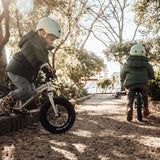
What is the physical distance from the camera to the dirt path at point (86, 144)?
7.68ft

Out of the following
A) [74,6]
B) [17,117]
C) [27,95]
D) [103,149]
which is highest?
[74,6]

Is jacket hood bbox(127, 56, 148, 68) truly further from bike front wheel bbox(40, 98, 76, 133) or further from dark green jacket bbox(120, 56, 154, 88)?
bike front wheel bbox(40, 98, 76, 133)

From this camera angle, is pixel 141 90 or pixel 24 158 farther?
pixel 141 90

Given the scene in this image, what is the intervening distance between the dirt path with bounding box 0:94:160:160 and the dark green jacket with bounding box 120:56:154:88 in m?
1.01

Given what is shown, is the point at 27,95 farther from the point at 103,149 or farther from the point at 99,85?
the point at 99,85

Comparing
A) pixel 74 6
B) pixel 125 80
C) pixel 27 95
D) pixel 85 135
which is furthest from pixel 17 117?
pixel 74 6

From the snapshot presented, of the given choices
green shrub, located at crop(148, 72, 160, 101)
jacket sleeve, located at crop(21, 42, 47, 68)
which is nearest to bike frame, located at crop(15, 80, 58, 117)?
jacket sleeve, located at crop(21, 42, 47, 68)

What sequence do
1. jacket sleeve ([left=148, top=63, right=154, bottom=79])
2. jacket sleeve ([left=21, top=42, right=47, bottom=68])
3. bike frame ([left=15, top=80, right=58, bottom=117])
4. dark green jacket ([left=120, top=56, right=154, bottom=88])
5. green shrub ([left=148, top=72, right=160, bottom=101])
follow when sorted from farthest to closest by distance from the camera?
green shrub ([left=148, top=72, right=160, bottom=101]) → jacket sleeve ([left=148, top=63, right=154, bottom=79]) → dark green jacket ([left=120, top=56, right=154, bottom=88]) → bike frame ([left=15, top=80, right=58, bottom=117]) → jacket sleeve ([left=21, top=42, right=47, bottom=68])

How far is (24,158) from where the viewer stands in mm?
2275

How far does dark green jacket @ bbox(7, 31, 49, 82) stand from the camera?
314cm

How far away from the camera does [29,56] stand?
314 cm

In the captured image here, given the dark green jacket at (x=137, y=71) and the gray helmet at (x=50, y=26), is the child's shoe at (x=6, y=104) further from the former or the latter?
the dark green jacket at (x=137, y=71)

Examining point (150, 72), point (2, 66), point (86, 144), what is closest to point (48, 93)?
point (86, 144)

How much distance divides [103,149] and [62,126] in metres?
0.99
